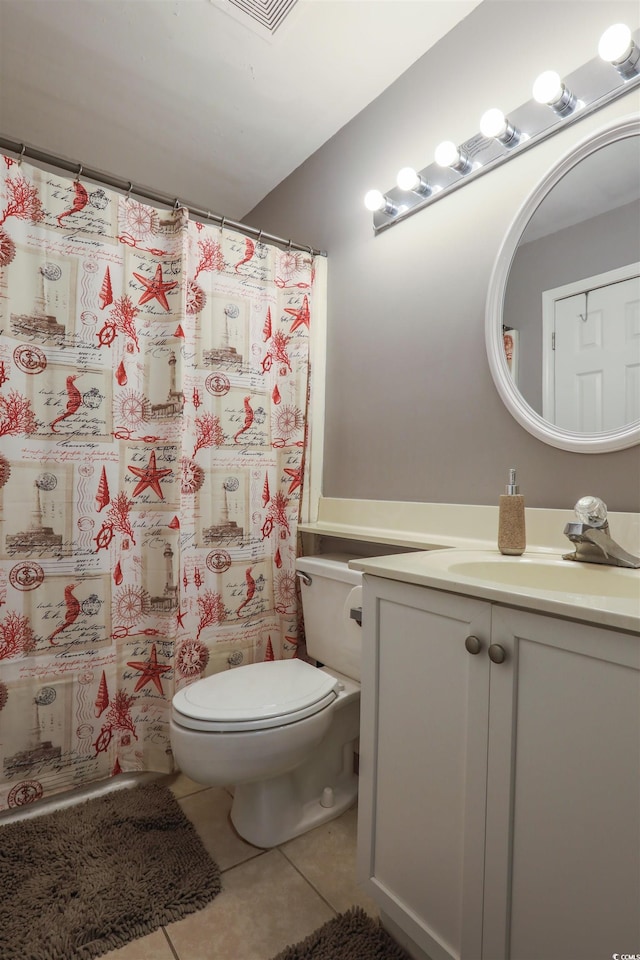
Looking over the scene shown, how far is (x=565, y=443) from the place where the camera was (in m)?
1.23

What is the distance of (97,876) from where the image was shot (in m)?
1.25

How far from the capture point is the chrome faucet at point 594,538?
3.44 ft

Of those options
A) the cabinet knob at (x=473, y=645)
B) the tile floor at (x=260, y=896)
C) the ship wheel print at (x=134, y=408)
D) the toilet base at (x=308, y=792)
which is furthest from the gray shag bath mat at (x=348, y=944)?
the ship wheel print at (x=134, y=408)

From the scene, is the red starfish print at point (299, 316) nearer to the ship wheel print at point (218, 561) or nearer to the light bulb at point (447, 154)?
the light bulb at point (447, 154)

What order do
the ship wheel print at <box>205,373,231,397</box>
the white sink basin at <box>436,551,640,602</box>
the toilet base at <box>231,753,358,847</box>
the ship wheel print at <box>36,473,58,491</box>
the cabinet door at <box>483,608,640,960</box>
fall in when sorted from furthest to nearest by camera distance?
the ship wheel print at <box>205,373,231,397</box> < the ship wheel print at <box>36,473,58,491</box> < the toilet base at <box>231,753,358,847</box> < the white sink basin at <box>436,551,640,602</box> < the cabinet door at <box>483,608,640,960</box>

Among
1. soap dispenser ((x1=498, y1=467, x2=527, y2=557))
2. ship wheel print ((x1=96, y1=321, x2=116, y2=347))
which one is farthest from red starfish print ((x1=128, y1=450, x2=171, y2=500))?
soap dispenser ((x1=498, y1=467, x2=527, y2=557))

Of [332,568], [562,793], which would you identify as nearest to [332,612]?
[332,568]

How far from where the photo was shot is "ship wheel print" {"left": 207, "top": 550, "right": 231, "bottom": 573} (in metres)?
1.80

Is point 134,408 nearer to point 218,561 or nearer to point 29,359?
point 29,359

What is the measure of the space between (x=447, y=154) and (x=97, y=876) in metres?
2.15

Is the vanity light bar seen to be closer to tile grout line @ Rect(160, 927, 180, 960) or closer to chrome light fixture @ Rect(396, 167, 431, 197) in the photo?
chrome light fixture @ Rect(396, 167, 431, 197)

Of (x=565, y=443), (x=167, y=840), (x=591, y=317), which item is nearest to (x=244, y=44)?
(x=591, y=317)

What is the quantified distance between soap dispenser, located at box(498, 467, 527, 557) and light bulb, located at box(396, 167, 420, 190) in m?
1.02

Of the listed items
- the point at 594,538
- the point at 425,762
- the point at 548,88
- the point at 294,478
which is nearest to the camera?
the point at 425,762
